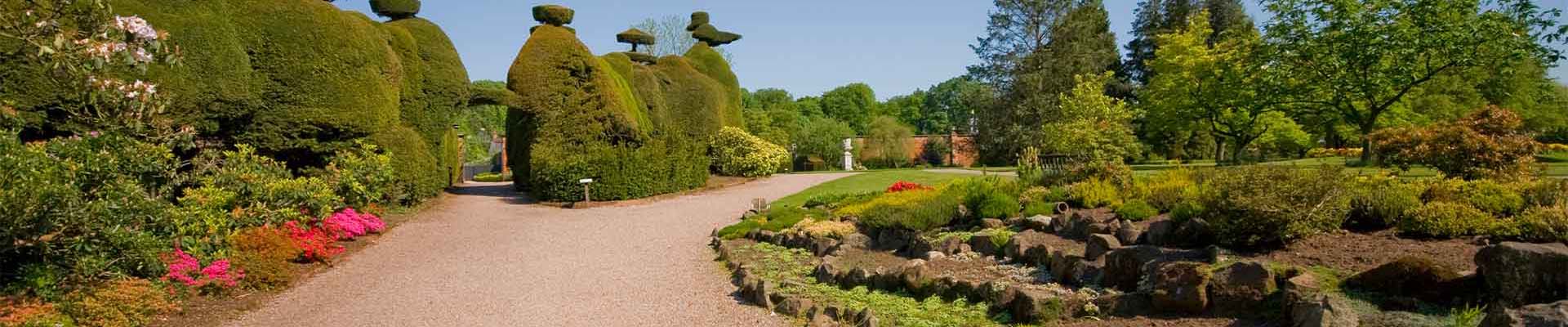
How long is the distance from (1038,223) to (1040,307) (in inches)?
132

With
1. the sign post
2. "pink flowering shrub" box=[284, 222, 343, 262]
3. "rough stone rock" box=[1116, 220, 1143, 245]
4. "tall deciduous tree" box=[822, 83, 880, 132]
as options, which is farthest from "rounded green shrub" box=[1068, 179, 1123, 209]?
"tall deciduous tree" box=[822, 83, 880, 132]

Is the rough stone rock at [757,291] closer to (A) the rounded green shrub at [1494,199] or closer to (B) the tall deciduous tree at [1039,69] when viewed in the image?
(A) the rounded green shrub at [1494,199]

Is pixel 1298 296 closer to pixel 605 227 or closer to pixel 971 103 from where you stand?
pixel 605 227

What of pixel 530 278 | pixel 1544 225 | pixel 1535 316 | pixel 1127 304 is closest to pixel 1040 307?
pixel 1127 304

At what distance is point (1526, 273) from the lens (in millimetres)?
3988

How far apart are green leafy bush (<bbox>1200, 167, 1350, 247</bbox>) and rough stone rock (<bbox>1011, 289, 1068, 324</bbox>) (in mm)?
1515

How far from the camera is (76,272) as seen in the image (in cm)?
691

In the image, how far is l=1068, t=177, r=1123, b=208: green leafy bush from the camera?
30.4 feet

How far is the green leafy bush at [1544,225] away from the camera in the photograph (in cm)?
518

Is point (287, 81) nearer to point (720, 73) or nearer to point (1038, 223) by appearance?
point (1038, 223)

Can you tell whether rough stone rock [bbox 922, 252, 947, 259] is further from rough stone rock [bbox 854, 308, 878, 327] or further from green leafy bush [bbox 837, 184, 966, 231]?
rough stone rock [bbox 854, 308, 878, 327]

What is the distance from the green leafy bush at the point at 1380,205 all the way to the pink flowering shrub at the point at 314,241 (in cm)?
1103

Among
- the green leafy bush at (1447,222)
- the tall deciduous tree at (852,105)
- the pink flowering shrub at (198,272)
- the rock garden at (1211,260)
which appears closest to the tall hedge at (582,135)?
the rock garden at (1211,260)

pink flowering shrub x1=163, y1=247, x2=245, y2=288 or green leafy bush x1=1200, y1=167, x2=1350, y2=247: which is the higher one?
green leafy bush x1=1200, y1=167, x2=1350, y2=247
